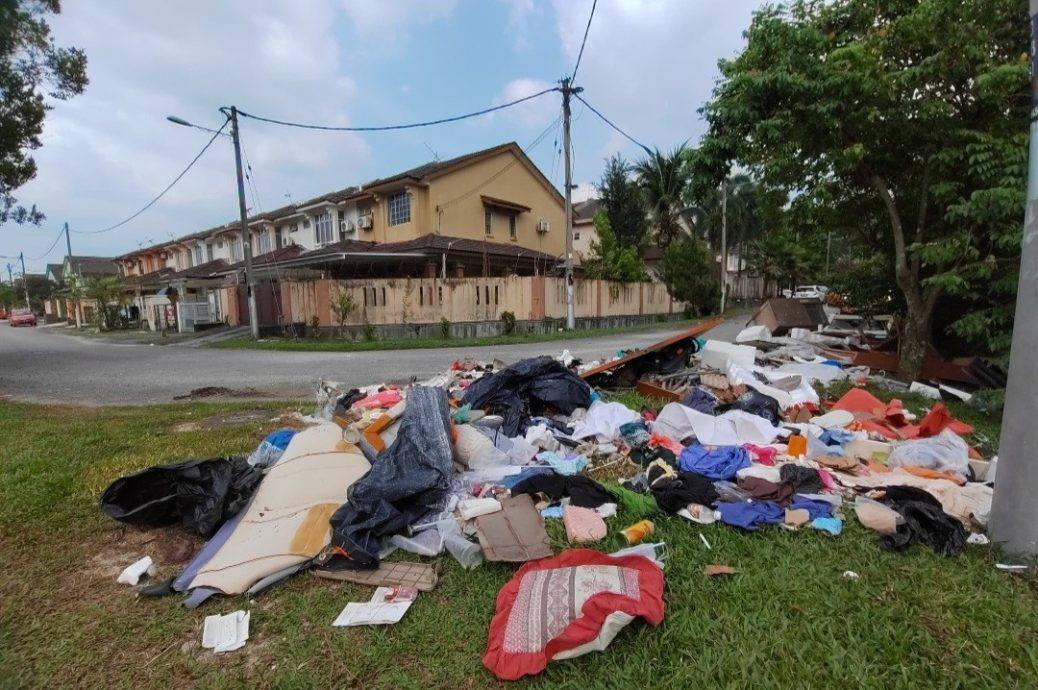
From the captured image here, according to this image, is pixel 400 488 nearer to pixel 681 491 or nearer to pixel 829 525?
pixel 681 491

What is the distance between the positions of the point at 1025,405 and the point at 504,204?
22.0m

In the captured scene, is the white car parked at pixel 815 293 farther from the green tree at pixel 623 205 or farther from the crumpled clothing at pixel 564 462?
the crumpled clothing at pixel 564 462

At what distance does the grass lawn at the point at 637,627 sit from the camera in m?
1.95

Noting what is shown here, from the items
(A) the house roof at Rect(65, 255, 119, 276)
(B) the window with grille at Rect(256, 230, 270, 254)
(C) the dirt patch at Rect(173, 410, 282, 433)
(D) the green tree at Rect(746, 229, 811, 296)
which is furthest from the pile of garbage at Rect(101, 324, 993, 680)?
(A) the house roof at Rect(65, 255, 119, 276)

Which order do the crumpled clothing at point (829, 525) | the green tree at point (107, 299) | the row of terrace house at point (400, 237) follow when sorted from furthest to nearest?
1. the green tree at point (107, 299)
2. the row of terrace house at point (400, 237)
3. the crumpled clothing at point (829, 525)

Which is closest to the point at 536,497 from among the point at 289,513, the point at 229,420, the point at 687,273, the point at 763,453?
the point at 289,513

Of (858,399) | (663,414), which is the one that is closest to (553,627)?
(663,414)

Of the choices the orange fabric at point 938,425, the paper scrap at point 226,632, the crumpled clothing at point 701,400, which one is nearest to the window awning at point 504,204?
the crumpled clothing at point 701,400

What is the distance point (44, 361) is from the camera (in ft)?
43.2

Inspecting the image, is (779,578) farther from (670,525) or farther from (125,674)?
(125,674)

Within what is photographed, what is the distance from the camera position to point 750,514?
10.1 ft

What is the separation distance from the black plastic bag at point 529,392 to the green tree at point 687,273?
2067cm

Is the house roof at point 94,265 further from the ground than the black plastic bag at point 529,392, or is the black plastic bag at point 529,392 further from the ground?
the house roof at point 94,265

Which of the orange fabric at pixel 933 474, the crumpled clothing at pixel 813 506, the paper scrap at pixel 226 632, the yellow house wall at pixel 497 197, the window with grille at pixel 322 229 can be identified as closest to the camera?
the paper scrap at pixel 226 632
